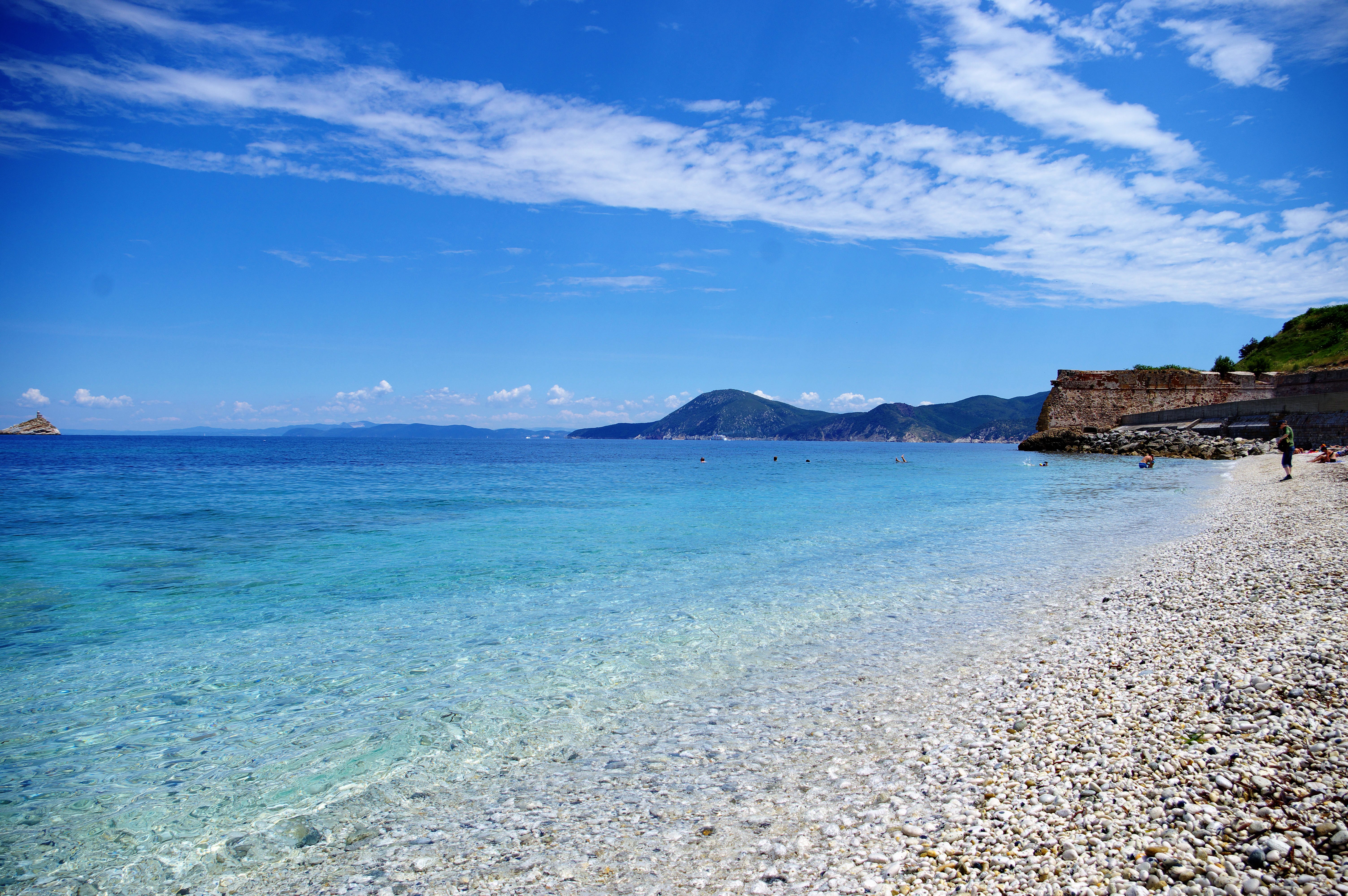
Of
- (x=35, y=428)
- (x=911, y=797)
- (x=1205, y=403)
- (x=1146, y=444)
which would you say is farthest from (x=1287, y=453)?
(x=35, y=428)

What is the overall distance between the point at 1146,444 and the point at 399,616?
66.9m

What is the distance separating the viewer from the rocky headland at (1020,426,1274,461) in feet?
152

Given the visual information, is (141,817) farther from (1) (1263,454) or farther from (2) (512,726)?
(1) (1263,454)

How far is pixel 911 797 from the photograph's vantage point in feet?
14.7

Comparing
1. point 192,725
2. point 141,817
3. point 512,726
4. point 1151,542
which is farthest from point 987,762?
point 1151,542

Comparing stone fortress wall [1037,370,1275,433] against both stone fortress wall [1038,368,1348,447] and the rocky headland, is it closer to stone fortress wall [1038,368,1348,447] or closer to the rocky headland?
stone fortress wall [1038,368,1348,447]

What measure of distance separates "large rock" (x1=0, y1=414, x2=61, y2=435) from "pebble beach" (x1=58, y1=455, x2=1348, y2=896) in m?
235

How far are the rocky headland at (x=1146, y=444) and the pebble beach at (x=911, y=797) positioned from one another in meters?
51.7

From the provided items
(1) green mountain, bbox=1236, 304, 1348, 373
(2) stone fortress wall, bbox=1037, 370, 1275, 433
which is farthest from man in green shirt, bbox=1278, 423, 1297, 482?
(2) stone fortress wall, bbox=1037, 370, 1275, 433

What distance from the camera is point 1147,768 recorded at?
14.4 feet

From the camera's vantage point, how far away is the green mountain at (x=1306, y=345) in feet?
178

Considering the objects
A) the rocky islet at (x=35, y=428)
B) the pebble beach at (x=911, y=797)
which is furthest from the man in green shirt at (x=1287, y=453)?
the rocky islet at (x=35, y=428)

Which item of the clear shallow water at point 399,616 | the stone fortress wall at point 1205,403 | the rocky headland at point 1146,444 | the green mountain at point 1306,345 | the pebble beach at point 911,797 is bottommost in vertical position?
the clear shallow water at point 399,616

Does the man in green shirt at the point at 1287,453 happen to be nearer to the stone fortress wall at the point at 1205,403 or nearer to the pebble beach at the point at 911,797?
the stone fortress wall at the point at 1205,403
